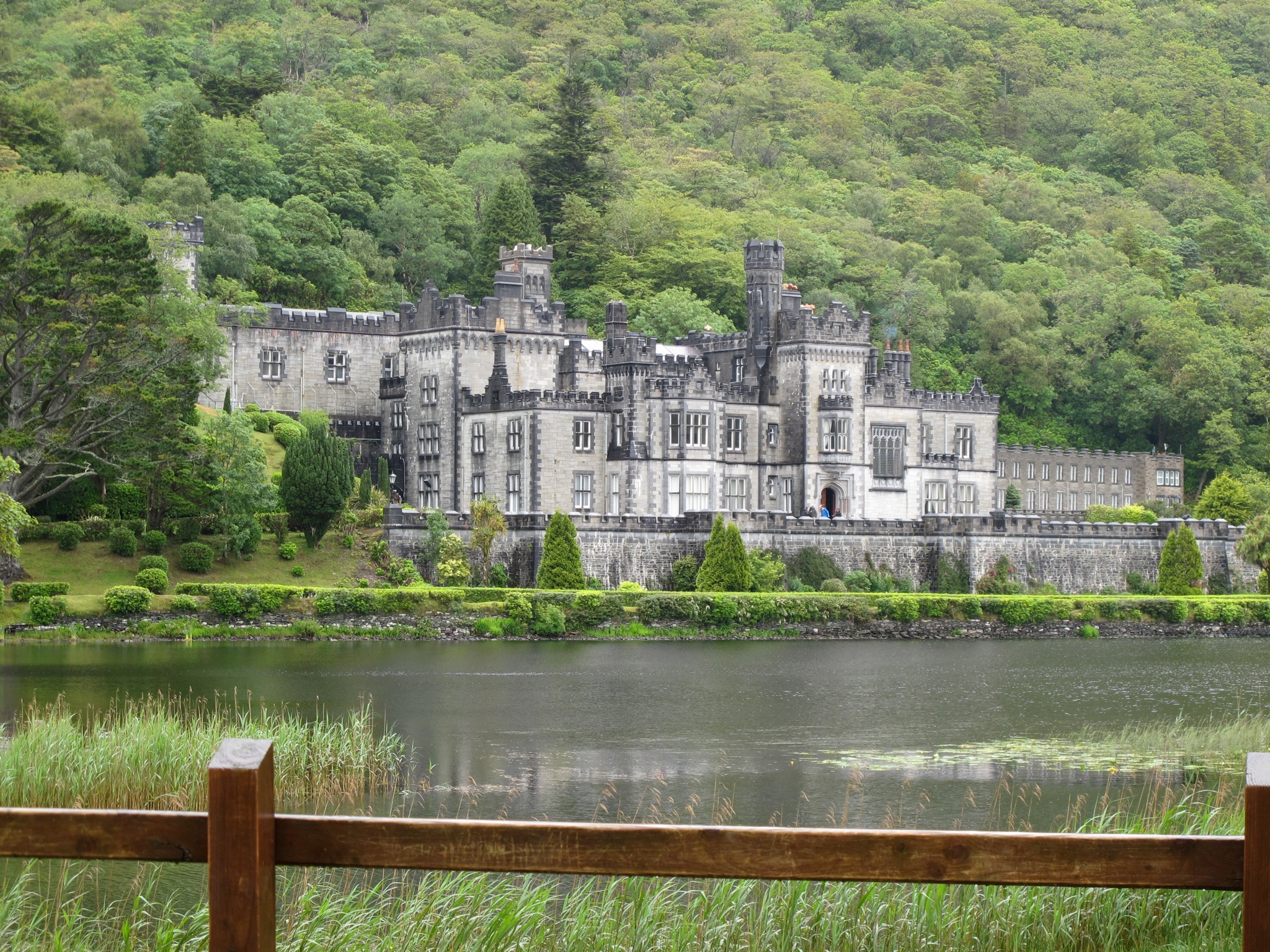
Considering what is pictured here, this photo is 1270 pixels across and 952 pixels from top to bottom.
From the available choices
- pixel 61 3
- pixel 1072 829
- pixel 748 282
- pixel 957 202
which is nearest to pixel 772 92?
pixel 957 202

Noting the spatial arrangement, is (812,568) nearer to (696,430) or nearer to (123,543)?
(696,430)

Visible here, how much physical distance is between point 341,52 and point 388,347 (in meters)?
68.9

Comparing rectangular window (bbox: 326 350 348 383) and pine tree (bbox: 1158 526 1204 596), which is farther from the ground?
rectangular window (bbox: 326 350 348 383)

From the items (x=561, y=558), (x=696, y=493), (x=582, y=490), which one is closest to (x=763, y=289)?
(x=696, y=493)

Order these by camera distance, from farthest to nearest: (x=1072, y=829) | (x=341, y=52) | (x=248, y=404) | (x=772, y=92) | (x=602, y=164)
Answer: (x=772, y=92)
(x=341, y=52)
(x=602, y=164)
(x=248, y=404)
(x=1072, y=829)

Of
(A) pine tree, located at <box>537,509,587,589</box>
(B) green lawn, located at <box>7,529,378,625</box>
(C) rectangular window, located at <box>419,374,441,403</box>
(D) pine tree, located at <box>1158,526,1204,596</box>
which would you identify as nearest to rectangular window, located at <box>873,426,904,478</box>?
(D) pine tree, located at <box>1158,526,1204,596</box>

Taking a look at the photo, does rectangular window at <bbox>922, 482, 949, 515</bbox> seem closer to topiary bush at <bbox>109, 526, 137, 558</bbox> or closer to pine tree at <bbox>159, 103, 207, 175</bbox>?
topiary bush at <bbox>109, 526, 137, 558</bbox>

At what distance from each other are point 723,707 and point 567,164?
2922 inches

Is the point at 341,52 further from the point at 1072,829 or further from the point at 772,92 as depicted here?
the point at 1072,829

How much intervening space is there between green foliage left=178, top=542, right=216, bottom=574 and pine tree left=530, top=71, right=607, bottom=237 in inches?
2090

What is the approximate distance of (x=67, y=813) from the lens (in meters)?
7.40

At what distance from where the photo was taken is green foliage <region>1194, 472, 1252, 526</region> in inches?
3219

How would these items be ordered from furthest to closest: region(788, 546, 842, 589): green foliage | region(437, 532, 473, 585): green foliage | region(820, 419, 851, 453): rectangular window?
1. region(820, 419, 851, 453): rectangular window
2. region(788, 546, 842, 589): green foliage
3. region(437, 532, 473, 585): green foliage

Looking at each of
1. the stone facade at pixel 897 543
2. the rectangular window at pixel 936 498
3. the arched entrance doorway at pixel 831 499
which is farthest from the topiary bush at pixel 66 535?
the rectangular window at pixel 936 498
